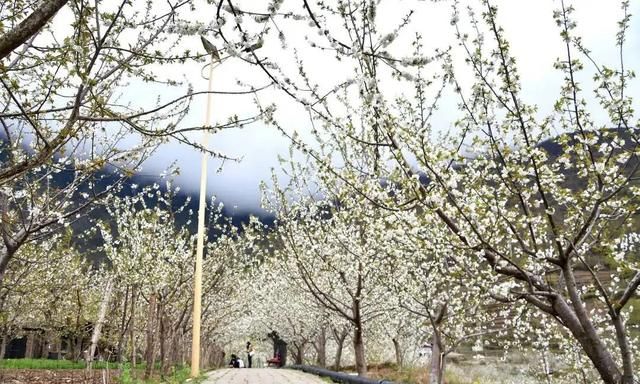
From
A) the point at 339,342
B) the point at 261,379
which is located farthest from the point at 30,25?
the point at 339,342

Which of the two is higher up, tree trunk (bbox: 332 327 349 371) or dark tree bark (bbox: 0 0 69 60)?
dark tree bark (bbox: 0 0 69 60)

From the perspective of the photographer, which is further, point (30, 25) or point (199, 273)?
point (199, 273)

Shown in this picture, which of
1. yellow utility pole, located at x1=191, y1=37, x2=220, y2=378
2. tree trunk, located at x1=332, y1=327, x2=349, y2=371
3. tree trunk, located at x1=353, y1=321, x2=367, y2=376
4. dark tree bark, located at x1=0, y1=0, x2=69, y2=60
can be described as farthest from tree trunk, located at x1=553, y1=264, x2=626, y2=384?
tree trunk, located at x1=332, y1=327, x2=349, y2=371

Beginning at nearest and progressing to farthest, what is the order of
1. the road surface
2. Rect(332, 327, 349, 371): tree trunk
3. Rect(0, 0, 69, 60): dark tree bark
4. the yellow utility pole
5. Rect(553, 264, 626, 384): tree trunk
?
Rect(0, 0, 69, 60): dark tree bark < Rect(553, 264, 626, 384): tree trunk < the yellow utility pole < the road surface < Rect(332, 327, 349, 371): tree trunk

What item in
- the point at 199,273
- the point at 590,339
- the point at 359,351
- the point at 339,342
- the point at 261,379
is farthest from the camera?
the point at 339,342

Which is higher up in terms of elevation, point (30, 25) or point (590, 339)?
point (30, 25)

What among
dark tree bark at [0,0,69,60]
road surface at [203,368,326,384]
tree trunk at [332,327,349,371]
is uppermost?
dark tree bark at [0,0,69,60]

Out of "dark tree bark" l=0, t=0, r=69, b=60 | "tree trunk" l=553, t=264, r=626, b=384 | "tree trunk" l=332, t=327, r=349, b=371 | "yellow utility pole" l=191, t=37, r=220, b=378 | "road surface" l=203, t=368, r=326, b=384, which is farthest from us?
"tree trunk" l=332, t=327, r=349, b=371

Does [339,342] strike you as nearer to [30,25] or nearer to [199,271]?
[199,271]

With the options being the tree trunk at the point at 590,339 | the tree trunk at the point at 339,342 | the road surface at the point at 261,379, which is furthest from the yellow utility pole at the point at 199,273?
the tree trunk at the point at 339,342

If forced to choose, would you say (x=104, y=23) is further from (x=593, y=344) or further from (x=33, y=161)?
(x=593, y=344)

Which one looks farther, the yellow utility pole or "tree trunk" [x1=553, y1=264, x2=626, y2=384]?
the yellow utility pole

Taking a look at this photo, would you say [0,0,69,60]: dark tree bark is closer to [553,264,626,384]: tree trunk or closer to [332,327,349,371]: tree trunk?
[553,264,626,384]: tree trunk

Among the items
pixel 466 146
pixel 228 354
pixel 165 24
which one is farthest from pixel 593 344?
pixel 228 354
